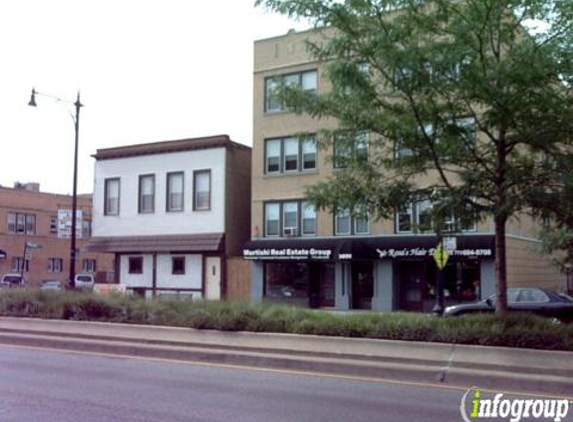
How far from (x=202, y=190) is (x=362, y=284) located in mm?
9798

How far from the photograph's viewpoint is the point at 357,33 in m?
11.7

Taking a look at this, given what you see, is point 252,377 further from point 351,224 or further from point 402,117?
point 351,224

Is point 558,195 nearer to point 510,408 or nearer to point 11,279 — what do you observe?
point 510,408

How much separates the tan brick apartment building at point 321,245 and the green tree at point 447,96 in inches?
617

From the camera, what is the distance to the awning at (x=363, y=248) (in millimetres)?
28141

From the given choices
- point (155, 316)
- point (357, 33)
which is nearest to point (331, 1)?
point (357, 33)

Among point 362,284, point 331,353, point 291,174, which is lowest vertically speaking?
point 331,353

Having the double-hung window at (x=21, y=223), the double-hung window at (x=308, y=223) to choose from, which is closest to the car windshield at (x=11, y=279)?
the double-hung window at (x=21, y=223)

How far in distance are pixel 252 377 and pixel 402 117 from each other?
16.3ft

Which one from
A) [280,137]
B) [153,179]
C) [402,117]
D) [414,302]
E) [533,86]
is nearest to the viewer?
[533,86]

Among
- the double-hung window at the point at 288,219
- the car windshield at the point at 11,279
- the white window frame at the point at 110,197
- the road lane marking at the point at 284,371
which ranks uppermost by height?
the white window frame at the point at 110,197

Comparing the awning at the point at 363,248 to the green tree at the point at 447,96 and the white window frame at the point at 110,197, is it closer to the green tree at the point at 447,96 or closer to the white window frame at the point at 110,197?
the white window frame at the point at 110,197

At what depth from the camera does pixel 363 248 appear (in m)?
30.8

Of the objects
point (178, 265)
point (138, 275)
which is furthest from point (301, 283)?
point (138, 275)
